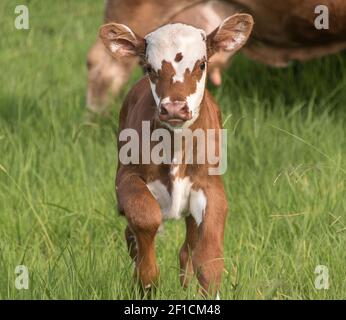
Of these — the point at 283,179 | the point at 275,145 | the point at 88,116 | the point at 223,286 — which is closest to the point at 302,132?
the point at 275,145

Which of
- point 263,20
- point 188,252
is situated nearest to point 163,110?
point 188,252

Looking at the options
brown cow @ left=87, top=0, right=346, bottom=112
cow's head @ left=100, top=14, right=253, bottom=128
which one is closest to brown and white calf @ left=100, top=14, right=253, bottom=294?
cow's head @ left=100, top=14, right=253, bottom=128

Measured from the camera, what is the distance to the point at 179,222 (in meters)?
4.41

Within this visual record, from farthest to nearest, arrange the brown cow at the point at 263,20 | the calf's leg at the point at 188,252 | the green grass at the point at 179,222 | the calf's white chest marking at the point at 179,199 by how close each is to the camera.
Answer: the brown cow at the point at 263,20 < the green grass at the point at 179,222 < the calf's leg at the point at 188,252 < the calf's white chest marking at the point at 179,199

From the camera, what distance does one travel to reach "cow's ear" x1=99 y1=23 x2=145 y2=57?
3.13m

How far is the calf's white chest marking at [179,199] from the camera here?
10.2 ft

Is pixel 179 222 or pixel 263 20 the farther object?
pixel 263 20

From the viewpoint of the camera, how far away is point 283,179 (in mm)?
4777

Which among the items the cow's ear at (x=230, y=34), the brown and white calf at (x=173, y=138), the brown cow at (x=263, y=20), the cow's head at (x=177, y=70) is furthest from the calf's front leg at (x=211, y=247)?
the brown cow at (x=263, y=20)

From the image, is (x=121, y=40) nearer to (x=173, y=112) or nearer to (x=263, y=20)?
(x=173, y=112)

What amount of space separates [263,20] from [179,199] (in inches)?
114

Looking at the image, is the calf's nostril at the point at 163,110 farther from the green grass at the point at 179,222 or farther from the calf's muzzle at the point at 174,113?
the green grass at the point at 179,222

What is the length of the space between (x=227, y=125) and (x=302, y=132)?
35cm
